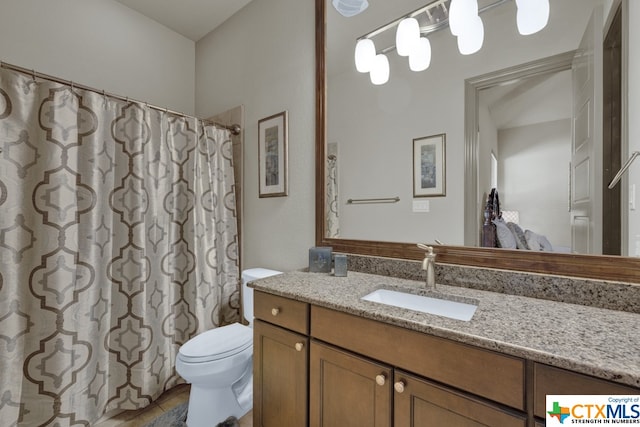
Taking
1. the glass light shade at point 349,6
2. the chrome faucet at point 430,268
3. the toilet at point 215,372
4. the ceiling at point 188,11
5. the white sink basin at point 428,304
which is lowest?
the toilet at point 215,372

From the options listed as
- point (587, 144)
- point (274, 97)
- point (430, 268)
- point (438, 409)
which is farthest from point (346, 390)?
point (274, 97)

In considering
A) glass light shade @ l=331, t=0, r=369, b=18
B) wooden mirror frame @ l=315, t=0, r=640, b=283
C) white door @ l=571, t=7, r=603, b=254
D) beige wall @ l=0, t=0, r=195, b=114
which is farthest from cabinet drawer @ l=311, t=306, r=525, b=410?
beige wall @ l=0, t=0, r=195, b=114

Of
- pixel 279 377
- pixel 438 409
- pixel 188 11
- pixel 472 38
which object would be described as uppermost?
pixel 188 11

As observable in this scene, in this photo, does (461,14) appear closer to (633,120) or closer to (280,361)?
(633,120)

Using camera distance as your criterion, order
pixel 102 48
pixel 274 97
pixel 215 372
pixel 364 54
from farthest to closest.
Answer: pixel 102 48 < pixel 274 97 < pixel 364 54 < pixel 215 372

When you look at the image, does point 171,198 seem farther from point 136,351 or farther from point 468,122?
point 468,122

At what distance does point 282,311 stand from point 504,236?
0.96 m

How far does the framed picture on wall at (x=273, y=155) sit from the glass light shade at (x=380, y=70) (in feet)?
2.08

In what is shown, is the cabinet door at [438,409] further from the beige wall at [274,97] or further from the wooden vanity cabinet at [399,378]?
the beige wall at [274,97]

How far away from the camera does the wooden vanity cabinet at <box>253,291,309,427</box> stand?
105 cm

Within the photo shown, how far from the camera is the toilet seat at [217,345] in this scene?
1.40 meters

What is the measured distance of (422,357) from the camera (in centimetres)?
78

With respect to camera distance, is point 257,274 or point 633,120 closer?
point 633,120

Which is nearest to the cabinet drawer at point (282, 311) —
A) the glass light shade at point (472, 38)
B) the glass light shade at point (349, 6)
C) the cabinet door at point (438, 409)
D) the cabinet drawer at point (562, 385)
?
the cabinet door at point (438, 409)
